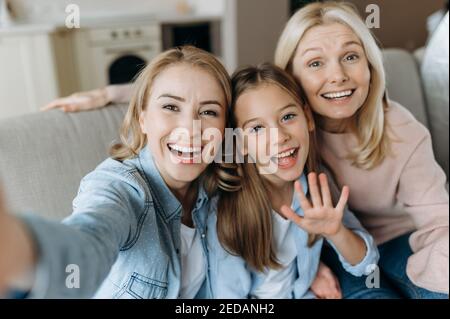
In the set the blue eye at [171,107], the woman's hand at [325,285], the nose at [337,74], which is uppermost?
the nose at [337,74]

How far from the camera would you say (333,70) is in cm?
68

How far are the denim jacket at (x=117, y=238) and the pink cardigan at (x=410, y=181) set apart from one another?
25cm

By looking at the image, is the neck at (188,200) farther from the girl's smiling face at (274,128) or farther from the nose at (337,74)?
the nose at (337,74)

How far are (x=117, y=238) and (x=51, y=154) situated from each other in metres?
0.29

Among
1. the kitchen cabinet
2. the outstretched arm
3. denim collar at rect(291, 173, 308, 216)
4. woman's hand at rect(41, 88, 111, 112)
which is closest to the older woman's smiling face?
denim collar at rect(291, 173, 308, 216)

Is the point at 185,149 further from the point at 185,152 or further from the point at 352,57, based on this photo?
the point at 352,57

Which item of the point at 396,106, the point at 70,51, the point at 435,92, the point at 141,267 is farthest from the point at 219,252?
the point at 70,51

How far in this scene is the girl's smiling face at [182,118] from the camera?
588 millimetres

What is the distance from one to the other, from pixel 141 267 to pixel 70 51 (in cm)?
117

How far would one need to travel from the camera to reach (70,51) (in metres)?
1.55

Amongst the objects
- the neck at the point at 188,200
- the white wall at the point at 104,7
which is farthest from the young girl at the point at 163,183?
the white wall at the point at 104,7

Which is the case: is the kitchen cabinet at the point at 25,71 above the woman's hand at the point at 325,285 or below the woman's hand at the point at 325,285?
above

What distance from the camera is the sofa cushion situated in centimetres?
66

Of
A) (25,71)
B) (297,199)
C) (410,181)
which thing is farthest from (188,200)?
(25,71)
